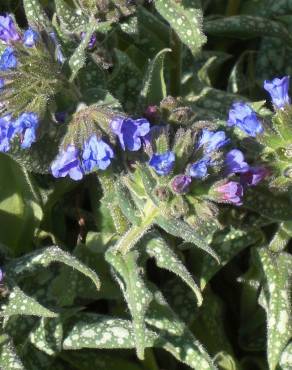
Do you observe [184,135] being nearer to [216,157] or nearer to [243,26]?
[216,157]

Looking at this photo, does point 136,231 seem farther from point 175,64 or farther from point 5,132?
point 175,64

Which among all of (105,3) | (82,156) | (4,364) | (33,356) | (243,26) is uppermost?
(105,3)

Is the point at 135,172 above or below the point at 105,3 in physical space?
below

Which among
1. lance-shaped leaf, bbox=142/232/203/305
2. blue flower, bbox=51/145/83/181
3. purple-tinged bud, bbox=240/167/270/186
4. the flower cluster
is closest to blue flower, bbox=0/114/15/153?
the flower cluster

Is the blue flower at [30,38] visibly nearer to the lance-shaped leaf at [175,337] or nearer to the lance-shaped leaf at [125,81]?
the lance-shaped leaf at [125,81]

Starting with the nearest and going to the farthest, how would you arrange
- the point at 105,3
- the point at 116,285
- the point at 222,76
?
the point at 105,3
the point at 116,285
the point at 222,76

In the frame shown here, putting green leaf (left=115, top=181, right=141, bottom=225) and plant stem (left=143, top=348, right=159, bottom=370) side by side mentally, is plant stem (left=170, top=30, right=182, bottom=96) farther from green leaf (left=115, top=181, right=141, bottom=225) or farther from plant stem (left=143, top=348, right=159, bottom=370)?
plant stem (left=143, top=348, right=159, bottom=370)

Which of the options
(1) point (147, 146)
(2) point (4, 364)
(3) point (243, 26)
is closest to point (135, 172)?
(1) point (147, 146)

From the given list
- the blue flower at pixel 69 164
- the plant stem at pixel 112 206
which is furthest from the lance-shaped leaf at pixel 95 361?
the blue flower at pixel 69 164
